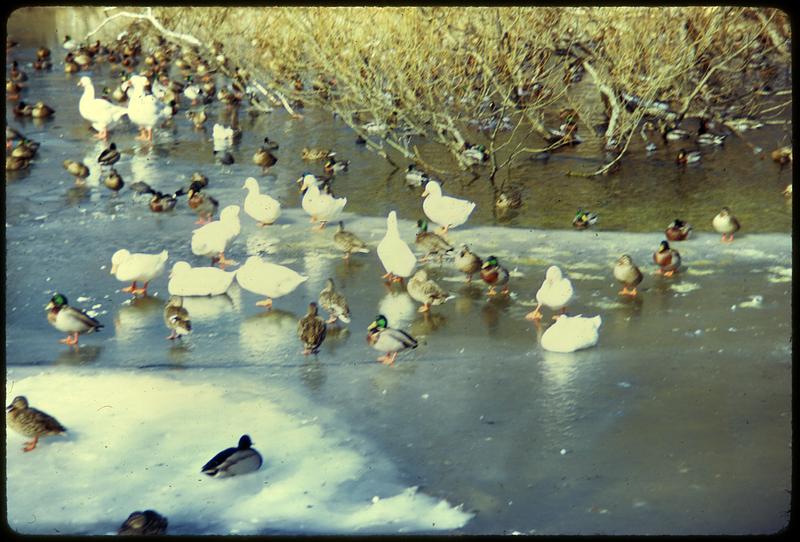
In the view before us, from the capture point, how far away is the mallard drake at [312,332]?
9375 millimetres

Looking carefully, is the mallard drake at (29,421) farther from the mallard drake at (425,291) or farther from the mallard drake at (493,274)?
the mallard drake at (493,274)

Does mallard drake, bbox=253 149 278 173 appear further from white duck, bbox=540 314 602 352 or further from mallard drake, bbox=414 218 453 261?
white duck, bbox=540 314 602 352

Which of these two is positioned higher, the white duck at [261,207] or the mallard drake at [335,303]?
the white duck at [261,207]

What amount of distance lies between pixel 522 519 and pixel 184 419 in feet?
9.38

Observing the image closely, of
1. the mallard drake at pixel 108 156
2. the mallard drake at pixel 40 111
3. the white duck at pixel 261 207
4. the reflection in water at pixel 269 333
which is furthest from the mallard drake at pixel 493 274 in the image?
the mallard drake at pixel 40 111

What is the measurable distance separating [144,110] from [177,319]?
9.50 meters

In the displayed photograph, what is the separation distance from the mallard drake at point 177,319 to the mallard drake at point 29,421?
172cm

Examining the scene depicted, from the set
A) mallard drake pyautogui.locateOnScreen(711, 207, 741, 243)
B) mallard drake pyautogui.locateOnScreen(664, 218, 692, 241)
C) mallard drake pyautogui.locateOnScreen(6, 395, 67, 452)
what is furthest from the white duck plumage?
mallard drake pyautogui.locateOnScreen(711, 207, 741, 243)

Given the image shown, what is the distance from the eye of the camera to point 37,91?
24.0 meters

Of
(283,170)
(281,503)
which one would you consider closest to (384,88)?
(283,170)

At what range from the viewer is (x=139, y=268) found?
10836 mm

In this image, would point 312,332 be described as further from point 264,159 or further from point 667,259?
point 264,159

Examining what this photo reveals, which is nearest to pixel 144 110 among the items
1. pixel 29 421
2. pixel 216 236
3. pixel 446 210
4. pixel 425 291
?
pixel 216 236

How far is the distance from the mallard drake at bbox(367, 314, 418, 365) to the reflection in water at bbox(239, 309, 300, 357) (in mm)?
777
